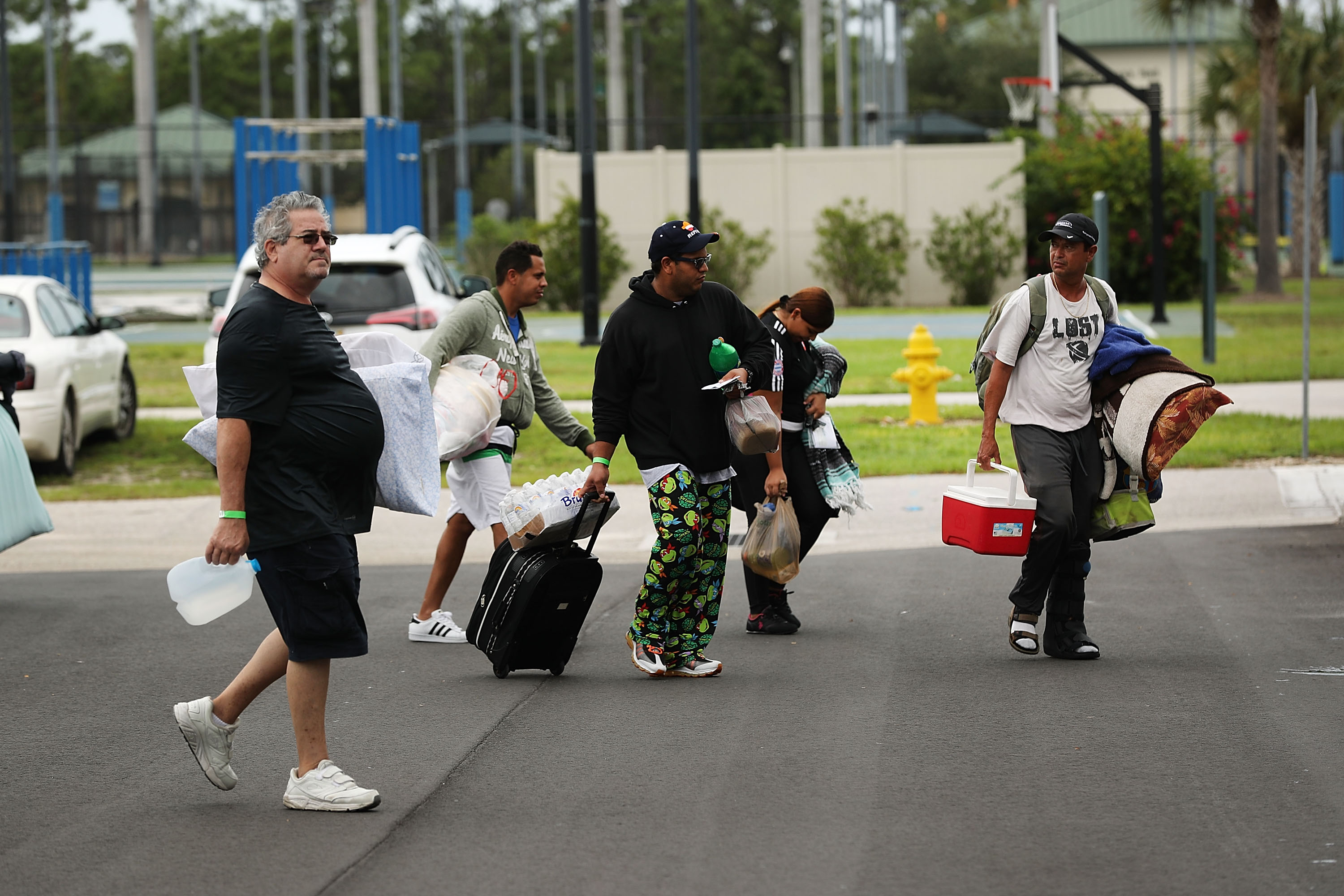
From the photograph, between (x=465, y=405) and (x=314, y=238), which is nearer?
(x=314, y=238)

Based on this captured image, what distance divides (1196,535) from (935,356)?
4.73 m

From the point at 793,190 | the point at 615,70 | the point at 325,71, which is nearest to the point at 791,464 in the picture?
the point at 793,190

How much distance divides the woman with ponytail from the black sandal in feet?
3.41

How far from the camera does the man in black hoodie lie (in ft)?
21.5

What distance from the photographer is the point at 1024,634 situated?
23.4 ft

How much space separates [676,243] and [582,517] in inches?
46.4

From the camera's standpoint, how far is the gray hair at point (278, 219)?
16.1 feet

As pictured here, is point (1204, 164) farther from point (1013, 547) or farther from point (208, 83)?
point (208, 83)

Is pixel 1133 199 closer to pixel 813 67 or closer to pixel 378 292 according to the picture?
pixel 813 67

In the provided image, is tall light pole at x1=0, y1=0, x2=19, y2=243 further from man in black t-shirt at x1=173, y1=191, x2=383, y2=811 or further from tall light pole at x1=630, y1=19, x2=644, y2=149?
tall light pole at x1=630, y1=19, x2=644, y2=149

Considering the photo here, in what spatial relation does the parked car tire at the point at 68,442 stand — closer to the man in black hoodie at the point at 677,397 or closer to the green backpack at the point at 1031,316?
the man in black hoodie at the point at 677,397

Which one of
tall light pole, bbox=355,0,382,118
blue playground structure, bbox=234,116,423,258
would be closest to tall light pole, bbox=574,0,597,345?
blue playground structure, bbox=234,116,423,258

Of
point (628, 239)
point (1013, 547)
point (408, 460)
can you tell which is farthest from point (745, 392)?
point (628, 239)

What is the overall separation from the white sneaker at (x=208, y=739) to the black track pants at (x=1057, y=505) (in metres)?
3.40
